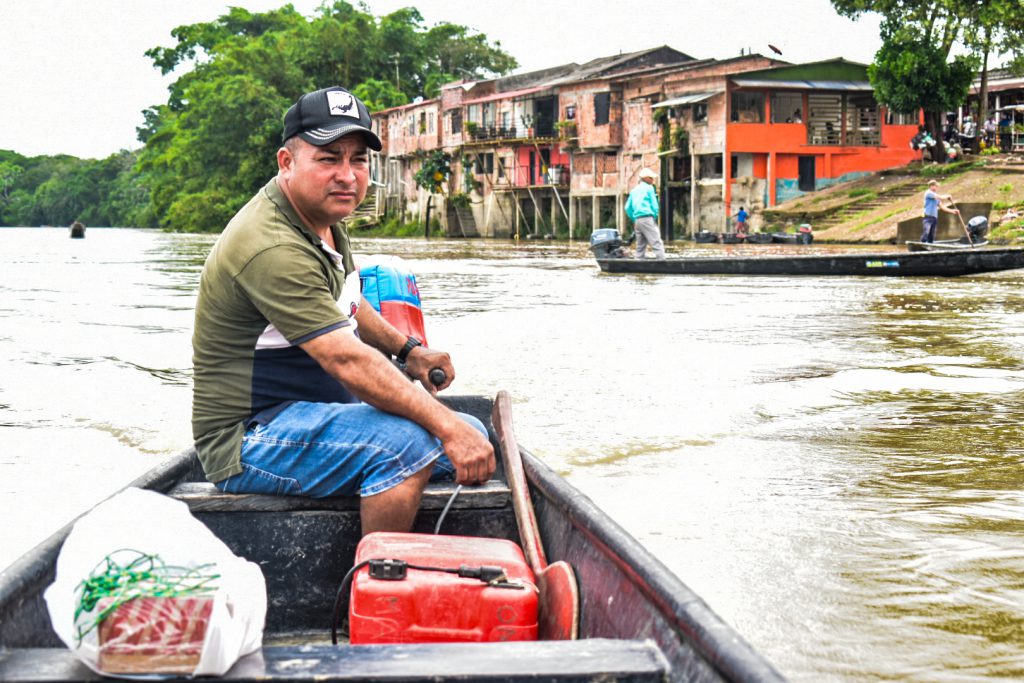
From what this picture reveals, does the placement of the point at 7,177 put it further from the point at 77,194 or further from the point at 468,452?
the point at 468,452

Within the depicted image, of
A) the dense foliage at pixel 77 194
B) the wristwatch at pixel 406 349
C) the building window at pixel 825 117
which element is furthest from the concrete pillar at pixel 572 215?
the dense foliage at pixel 77 194

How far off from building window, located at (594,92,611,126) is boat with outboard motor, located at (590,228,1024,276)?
26522 millimetres

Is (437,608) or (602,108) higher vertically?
(602,108)

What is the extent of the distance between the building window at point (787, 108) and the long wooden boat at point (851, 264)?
21.7 m

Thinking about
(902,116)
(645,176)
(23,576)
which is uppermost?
(902,116)

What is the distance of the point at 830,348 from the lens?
10.8m

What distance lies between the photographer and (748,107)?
40.2 m

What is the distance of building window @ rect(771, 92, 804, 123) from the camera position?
133 ft

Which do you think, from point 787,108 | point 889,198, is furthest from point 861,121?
point 889,198

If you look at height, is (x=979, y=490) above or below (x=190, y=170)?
below

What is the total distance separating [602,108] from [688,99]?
24.6 ft

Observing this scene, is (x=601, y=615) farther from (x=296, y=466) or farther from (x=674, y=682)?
(x=296, y=466)

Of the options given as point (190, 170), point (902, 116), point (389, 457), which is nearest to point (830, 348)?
point (389, 457)

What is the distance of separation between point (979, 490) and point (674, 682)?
3857mm
